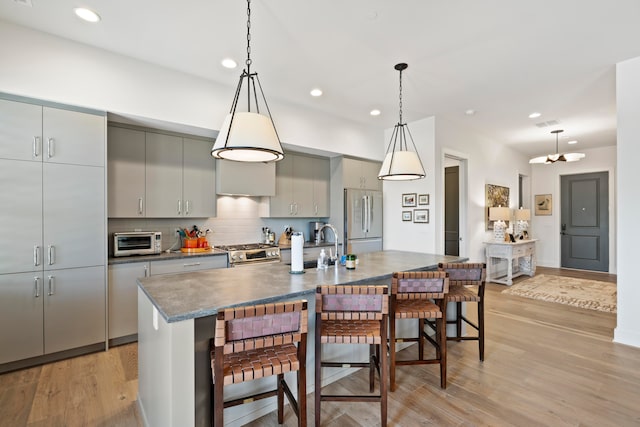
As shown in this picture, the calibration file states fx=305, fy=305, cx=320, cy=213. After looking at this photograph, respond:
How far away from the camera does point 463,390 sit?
233cm

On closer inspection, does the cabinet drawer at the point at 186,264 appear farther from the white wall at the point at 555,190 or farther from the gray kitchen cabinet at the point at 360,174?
the white wall at the point at 555,190

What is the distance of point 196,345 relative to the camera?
1.65m

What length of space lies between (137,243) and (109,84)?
66.0 inches

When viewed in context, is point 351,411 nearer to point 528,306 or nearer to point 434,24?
point 434,24

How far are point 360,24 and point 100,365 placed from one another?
12.3 feet

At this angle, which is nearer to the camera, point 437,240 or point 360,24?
point 360,24

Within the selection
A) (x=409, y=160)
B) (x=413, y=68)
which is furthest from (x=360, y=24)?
(x=409, y=160)

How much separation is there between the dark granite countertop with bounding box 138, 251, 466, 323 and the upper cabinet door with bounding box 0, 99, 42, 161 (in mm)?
1680

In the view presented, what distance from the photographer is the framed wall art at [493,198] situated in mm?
6089

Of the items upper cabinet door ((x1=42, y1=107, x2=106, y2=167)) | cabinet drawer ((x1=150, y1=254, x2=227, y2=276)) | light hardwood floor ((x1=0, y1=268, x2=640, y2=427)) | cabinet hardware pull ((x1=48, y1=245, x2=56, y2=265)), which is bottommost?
light hardwood floor ((x1=0, y1=268, x2=640, y2=427))

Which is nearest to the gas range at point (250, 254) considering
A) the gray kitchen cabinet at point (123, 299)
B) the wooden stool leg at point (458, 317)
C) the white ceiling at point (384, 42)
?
the gray kitchen cabinet at point (123, 299)

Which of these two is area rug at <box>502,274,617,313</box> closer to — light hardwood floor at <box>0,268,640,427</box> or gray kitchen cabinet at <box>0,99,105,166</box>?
light hardwood floor at <box>0,268,640,427</box>

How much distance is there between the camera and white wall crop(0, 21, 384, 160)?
8.46ft

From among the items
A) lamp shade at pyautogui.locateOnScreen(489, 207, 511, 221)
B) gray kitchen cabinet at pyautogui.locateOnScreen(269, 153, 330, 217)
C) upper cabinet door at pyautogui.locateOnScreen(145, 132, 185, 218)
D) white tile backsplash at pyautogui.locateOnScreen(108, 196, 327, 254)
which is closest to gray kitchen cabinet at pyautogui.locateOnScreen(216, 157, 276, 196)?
gray kitchen cabinet at pyautogui.locateOnScreen(269, 153, 330, 217)
